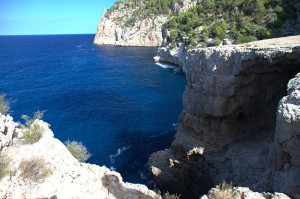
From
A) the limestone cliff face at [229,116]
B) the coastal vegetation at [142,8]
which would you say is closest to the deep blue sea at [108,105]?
the limestone cliff face at [229,116]

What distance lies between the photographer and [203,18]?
51.4 metres

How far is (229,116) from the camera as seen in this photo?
65.4 ft

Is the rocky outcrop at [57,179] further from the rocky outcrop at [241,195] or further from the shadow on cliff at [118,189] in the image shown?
the rocky outcrop at [241,195]

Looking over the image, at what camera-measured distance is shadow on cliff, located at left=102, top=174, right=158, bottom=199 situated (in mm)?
12297

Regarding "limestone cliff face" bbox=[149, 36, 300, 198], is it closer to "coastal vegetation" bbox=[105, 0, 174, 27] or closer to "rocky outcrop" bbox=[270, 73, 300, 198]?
"rocky outcrop" bbox=[270, 73, 300, 198]

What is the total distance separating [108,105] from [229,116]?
88.7ft

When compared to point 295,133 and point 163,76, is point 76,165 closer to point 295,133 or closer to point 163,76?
point 295,133

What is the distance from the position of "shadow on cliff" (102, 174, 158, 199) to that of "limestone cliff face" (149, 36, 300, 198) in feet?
24.7

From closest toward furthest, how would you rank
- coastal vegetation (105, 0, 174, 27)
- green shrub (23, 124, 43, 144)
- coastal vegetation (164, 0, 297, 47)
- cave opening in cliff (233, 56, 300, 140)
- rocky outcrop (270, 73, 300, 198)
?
rocky outcrop (270, 73, 300, 198) → green shrub (23, 124, 43, 144) → cave opening in cliff (233, 56, 300, 140) → coastal vegetation (164, 0, 297, 47) → coastal vegetation (105, 0, 174, 27)

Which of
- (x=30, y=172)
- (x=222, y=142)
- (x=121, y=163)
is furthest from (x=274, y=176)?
(x=121, y=163)

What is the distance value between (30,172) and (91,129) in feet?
70.6

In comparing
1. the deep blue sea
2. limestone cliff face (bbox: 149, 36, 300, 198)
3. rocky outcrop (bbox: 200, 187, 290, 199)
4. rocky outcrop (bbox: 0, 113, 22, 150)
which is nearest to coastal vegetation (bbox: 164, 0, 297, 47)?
the deep blue sea

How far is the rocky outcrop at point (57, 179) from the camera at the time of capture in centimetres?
1059

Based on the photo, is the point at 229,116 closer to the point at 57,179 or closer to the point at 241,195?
the point at 241,195
